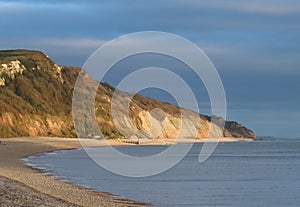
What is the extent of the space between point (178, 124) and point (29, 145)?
10446cm

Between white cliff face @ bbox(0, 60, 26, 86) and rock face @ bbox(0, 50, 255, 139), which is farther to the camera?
white cliff face @ bbox(0, 60, 26, 86)

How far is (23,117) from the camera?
108 metres

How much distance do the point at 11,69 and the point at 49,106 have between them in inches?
455

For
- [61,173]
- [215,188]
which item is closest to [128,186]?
[215,188]

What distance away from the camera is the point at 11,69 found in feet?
408

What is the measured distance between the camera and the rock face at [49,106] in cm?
10856

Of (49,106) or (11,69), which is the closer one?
(49,106)

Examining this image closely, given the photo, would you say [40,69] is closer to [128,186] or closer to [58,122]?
[58,122]

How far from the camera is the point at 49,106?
122312mm

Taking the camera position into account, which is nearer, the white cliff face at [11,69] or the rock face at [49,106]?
the rock face at [49,106]

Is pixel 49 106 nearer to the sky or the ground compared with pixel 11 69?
nearer to the ground

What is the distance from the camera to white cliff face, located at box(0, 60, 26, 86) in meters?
121

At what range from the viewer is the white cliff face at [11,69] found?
121m

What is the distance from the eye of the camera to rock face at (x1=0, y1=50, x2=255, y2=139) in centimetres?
10856
